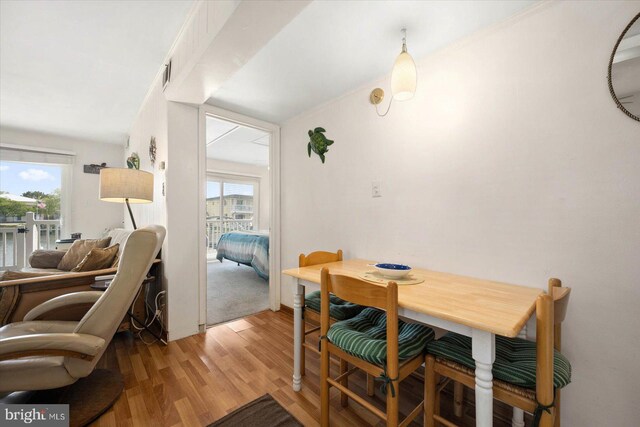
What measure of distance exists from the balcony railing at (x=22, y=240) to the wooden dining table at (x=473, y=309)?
171 inches

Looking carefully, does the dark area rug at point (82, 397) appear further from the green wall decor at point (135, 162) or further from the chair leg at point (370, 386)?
the green wall decor at point (135, 162)

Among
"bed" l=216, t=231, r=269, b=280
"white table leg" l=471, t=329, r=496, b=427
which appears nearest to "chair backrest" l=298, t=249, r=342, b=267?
"white table leg" l=471, t=329, r=496, b=427

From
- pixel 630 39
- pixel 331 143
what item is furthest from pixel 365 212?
pixel 630 39

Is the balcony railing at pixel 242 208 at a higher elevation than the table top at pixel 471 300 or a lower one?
higher

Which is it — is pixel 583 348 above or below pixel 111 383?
above

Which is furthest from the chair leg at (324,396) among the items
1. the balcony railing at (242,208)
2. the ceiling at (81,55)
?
the balcony railing at (242,208)

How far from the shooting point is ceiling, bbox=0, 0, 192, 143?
155cm

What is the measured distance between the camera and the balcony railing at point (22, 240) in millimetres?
3340

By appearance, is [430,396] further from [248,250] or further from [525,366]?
[248,250]

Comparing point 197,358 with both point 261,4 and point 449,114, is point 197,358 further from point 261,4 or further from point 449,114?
point 449,114

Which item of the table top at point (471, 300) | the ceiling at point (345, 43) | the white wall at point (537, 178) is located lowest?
the table top at point (471, 300)

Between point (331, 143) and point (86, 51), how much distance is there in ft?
6.73

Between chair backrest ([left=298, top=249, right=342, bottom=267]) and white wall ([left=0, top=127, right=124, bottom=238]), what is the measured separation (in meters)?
4.13

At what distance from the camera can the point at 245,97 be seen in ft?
7.68
